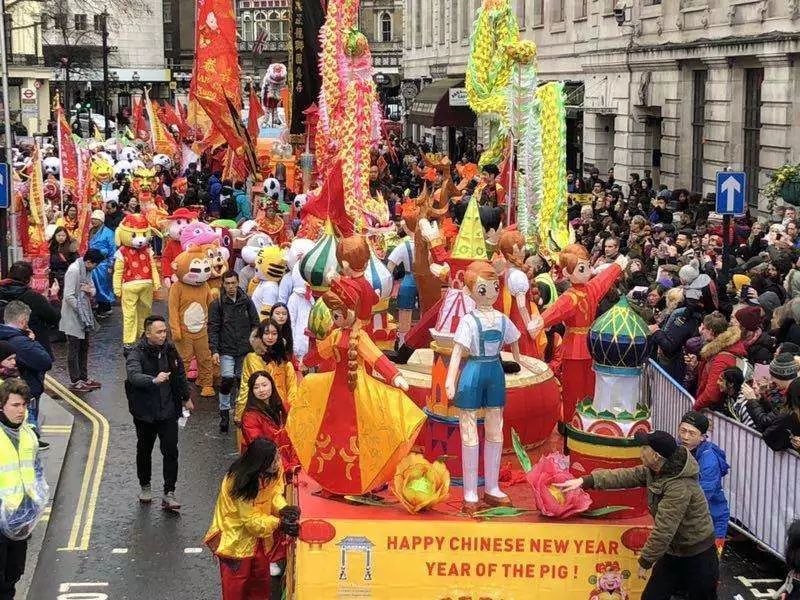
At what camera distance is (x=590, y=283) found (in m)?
9.38

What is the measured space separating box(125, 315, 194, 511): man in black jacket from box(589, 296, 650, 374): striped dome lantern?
359 cm

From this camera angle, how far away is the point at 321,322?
827 centimetres

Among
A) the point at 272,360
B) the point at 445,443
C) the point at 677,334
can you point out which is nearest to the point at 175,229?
the point at 272,360

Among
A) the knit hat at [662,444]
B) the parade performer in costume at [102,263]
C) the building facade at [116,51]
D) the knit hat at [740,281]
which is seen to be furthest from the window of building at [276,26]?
the knit hat at [662,444]

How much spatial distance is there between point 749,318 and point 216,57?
1529cm

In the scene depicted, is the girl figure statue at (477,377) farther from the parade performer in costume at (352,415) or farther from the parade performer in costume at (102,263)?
the parade performer in costume at (102,263)

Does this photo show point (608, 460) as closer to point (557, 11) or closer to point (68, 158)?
point (68, 158)

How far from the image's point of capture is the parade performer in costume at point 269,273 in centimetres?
1288

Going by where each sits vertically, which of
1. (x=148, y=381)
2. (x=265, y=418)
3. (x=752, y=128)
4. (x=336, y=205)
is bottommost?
(x=265, y=418)

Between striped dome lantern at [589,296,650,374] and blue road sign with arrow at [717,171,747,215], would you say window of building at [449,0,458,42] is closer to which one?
blue road sign with arrow at [717,171,747,215]

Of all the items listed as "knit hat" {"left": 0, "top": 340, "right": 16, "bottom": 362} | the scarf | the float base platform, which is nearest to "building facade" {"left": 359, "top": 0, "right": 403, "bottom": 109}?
the scarf

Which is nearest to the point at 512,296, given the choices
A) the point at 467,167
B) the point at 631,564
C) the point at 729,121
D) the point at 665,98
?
the point at 631,564

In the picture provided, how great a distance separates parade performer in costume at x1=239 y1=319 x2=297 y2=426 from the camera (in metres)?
9.88

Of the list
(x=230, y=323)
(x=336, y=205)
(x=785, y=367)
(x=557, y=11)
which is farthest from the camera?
(x=557, y=11)
